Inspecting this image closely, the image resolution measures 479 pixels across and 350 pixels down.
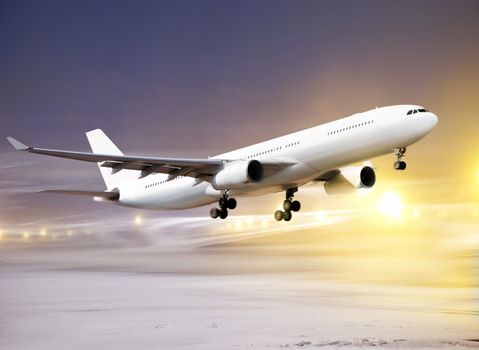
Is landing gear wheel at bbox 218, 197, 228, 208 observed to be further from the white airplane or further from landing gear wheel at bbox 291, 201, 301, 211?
landing gear wheel at bbox 291, 201, 301, 211

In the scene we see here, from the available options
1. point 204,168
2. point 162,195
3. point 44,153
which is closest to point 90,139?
point 162,195

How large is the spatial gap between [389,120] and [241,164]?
357 inches

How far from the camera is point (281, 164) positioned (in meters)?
45.9

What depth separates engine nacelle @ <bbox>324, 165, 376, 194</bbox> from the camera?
5006cm

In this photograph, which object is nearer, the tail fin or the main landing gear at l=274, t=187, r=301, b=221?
the main landing gear at l=274, t=187, r=301, b=221

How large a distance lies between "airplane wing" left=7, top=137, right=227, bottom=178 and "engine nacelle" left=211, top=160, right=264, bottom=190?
172 centimetres

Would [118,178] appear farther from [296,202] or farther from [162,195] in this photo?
[296,202]

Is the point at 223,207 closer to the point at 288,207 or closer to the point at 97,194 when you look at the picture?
the point at 288,207

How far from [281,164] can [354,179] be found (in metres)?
6.25

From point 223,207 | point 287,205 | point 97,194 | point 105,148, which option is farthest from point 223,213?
point 105,148

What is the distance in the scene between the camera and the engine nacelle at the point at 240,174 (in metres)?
46.4

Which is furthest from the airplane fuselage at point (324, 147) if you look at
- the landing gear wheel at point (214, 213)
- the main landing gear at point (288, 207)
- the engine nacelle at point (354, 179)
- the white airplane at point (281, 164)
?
the engine nacelle at point (354, 179)

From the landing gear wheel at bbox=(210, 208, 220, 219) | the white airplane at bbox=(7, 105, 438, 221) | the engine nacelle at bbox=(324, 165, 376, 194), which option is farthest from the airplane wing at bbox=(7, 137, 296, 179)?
the engine nacelle at bbox=(324, 165, 376, 194)

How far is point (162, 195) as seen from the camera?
181 ft
